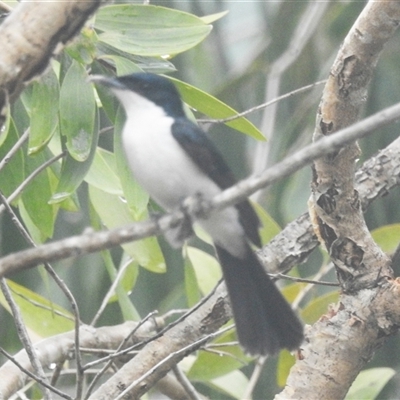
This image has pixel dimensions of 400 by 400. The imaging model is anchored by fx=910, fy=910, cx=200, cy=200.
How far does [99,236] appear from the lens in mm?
1642

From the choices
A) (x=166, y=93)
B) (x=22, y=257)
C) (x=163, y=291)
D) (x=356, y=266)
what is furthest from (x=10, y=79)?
(x=163, y=291)

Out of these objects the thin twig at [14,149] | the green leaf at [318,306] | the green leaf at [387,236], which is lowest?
the green leaf at [318,306]

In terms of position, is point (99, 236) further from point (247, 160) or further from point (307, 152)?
point (247, 160)

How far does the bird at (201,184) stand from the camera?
2.31m

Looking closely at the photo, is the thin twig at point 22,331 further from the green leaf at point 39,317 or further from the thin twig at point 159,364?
the green leaf at point 39,317

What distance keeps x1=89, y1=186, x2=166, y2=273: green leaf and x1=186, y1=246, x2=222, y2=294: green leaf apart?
532 millimetres

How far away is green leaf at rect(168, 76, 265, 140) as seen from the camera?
8.91 feet

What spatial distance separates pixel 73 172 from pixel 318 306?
1293mm

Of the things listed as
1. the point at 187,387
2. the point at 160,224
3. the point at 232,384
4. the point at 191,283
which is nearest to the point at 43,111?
the point at 160,224

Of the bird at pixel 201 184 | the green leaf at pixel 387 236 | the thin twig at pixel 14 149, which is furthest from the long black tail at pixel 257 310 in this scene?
the green leaf at pixel 387 236

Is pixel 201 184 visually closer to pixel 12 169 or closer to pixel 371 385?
pixel 12 169

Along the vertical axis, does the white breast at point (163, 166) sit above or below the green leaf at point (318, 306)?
above

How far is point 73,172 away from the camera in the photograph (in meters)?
2.50

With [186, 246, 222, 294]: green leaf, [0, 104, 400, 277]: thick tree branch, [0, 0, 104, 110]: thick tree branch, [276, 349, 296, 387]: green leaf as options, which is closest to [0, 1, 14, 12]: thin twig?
[0, 0, 104, 110]: thick tree branch
